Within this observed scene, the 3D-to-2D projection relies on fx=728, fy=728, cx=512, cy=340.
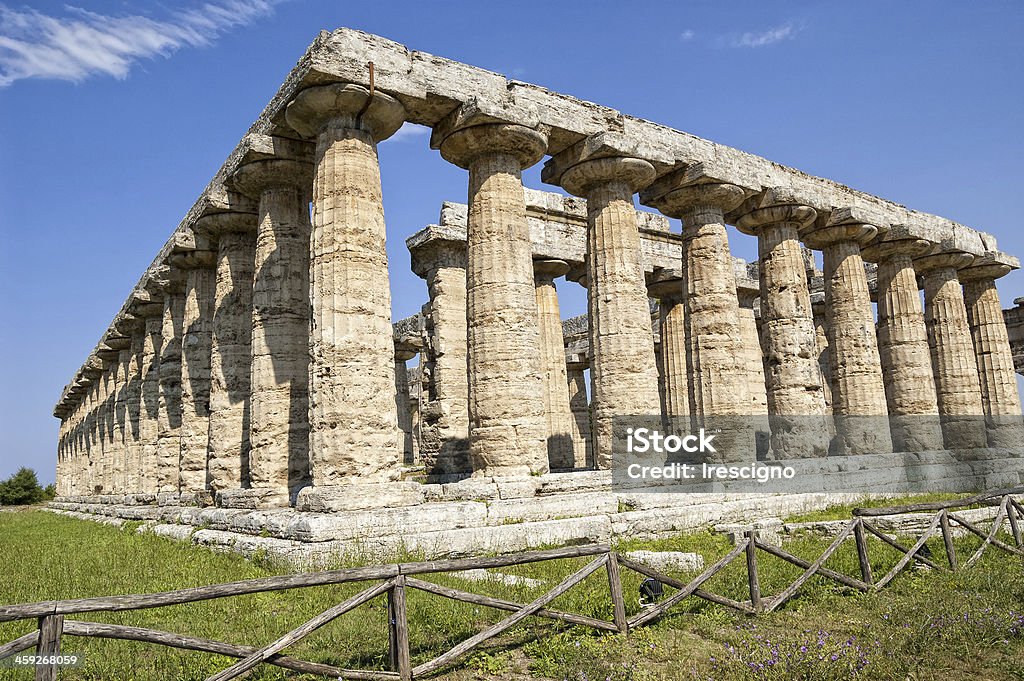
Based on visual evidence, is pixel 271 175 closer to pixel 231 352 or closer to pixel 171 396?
pixel 231 352

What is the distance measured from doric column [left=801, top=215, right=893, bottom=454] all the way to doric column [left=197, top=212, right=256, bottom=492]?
15.4 m

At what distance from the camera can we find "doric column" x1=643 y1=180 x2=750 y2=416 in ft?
56.5

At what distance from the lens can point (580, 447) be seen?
30.9 metres

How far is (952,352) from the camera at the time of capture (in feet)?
79.4

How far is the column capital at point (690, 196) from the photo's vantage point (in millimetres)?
17703

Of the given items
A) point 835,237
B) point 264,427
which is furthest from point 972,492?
point 264,427

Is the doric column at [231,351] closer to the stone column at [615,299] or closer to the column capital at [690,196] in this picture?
the stone column at [615,299]

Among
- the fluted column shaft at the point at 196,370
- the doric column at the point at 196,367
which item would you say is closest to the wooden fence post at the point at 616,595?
the doric column at the point at 196,367

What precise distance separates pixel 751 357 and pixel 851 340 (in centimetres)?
276

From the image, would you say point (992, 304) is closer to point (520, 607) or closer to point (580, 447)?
point (580, 447)

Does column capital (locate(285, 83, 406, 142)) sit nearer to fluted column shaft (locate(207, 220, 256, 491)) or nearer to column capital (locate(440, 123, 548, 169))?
column capital (locate(440, 123, 548, 169))

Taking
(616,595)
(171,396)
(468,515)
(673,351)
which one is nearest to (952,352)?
(673,351)

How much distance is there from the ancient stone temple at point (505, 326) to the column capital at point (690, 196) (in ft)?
0.21

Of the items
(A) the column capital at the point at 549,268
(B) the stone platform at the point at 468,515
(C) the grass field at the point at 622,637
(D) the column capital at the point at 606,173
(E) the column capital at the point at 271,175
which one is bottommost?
(C) the grass field at the point at 622,637
